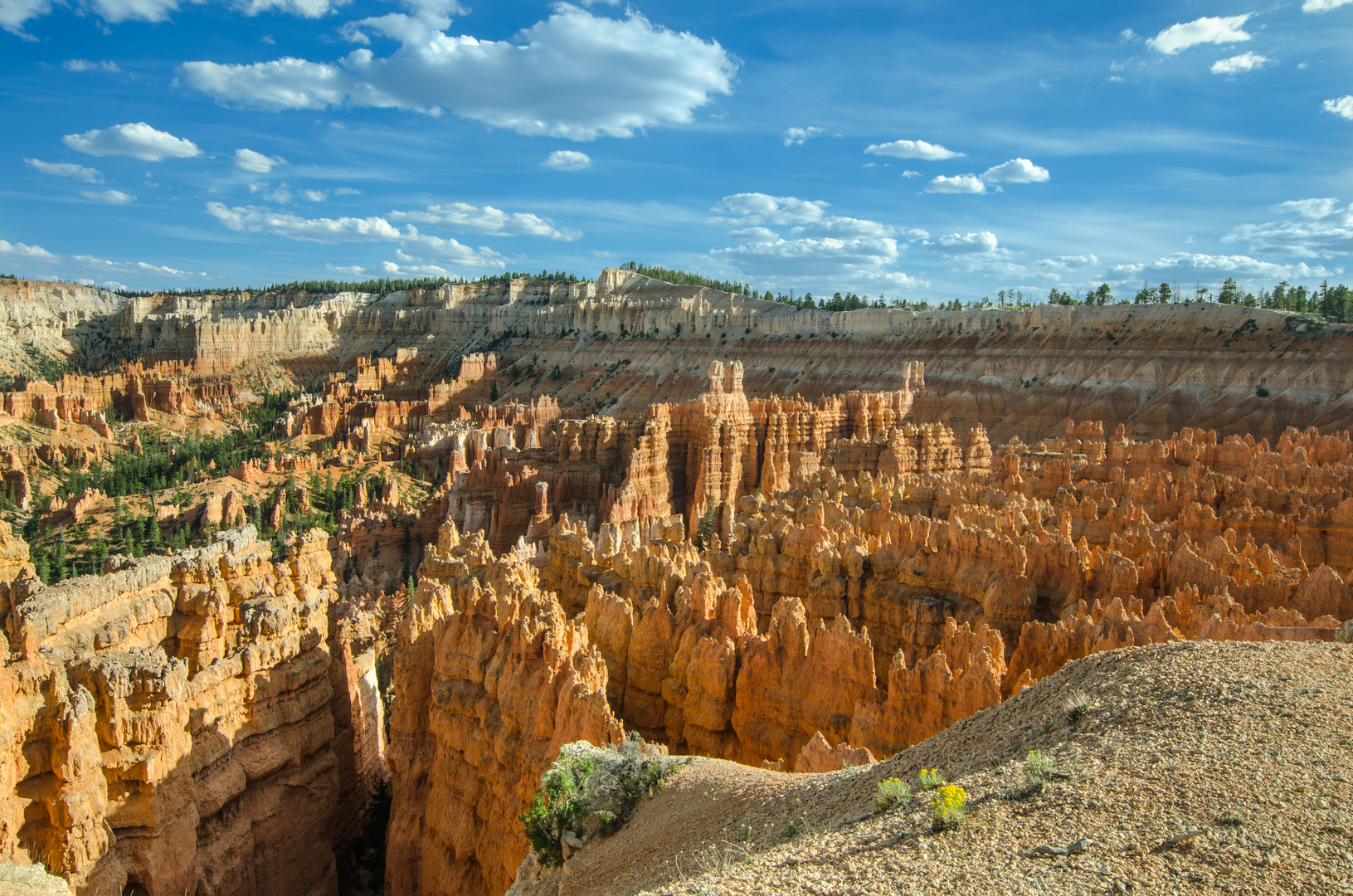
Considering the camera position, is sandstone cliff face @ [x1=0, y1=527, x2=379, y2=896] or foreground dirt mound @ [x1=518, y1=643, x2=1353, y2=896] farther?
sandstone cliff face @ [x1=0, y1=527, x2=379, y2=896]

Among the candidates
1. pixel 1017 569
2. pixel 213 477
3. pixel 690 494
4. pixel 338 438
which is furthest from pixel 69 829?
pixel 338 438

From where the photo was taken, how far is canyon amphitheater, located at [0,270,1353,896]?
5.97 meters

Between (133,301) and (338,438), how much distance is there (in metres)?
106

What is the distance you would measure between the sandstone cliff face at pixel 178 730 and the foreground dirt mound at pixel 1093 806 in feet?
21.0

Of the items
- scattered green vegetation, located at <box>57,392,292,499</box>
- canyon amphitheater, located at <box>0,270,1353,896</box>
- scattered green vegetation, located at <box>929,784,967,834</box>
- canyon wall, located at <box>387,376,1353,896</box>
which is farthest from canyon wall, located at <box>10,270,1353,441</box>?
scattered green vegetation, located at <box>929,784,967,834</box>

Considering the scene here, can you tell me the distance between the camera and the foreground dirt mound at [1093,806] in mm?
5094

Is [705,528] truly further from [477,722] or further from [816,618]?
[477,722]

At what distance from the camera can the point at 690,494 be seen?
45.1 meters

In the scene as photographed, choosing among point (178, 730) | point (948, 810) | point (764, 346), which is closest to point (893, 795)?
point (948, 810)

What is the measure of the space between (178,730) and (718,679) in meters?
8.14

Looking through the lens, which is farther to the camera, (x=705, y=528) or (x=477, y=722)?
(x=705, y=528)

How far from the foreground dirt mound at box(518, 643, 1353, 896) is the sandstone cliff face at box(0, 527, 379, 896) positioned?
6404 mm

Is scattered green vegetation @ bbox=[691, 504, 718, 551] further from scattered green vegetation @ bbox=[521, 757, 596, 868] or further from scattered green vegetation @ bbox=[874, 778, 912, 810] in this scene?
scattered green vegetation @ bbox=[874, 778, 912, 810]

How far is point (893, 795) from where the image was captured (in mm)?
6375
